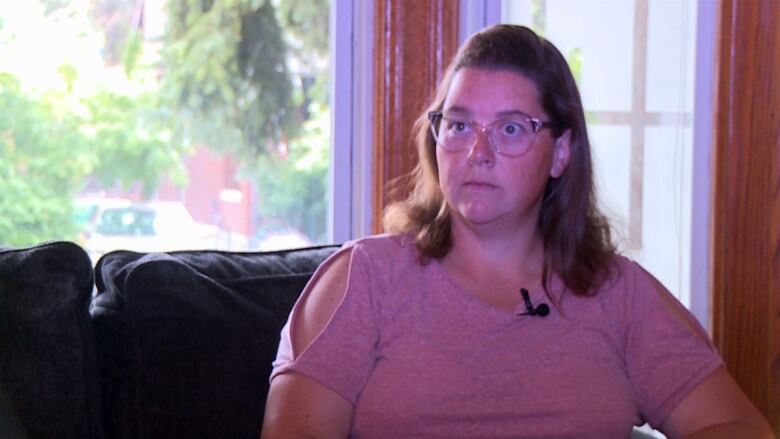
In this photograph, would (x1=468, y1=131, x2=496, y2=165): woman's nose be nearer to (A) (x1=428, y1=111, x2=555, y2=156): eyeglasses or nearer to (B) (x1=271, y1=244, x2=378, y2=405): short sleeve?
(A) (x1=428, y1=111, x2=555, y2=156): eyeglasses

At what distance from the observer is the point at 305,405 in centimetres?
160

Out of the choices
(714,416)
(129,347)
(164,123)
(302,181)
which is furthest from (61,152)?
(714,416)

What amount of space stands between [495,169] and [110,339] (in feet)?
2.27

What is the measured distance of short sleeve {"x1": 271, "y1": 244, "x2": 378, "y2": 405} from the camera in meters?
1.62

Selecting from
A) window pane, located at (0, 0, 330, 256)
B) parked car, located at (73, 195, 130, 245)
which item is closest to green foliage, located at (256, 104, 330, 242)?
window pane, located at (0, 0, 330, 256)

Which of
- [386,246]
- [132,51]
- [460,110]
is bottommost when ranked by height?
[386,246]

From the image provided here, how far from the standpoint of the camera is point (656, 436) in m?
1.84

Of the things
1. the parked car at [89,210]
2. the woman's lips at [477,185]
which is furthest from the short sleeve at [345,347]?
the parked car at [89,210]

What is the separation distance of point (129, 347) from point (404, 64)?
92 cm

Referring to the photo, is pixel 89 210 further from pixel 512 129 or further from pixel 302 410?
pixel 512 129

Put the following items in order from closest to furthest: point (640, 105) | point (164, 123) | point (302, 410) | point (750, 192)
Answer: point (302, 410) < point (750, 192) < point (164, 123) < point (640, 105)

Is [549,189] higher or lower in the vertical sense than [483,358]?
higher

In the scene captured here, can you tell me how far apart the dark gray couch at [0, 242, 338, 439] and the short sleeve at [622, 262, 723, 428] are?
0.61 m

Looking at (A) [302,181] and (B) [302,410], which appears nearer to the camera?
(B) [302,410]
